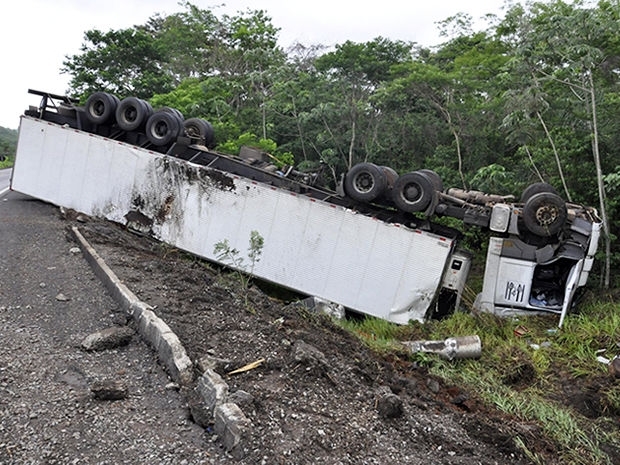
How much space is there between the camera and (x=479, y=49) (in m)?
19.3

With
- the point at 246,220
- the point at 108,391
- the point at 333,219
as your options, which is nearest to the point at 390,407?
the point at 108,391

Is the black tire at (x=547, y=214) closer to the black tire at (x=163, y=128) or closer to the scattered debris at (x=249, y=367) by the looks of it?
the scattered debris at (x=249, y=367)

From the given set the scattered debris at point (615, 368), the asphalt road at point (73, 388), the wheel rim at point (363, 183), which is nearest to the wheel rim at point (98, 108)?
the asphalt road at point (73, 388)

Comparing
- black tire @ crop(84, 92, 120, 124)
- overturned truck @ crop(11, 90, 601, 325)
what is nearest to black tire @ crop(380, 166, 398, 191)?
overturned truck @ crop(11, 90, 601, 325)

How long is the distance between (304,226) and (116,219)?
3.93 metres

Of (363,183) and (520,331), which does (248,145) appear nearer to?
(363,183)

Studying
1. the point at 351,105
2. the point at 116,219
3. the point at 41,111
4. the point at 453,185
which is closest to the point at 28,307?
the point at 116,219

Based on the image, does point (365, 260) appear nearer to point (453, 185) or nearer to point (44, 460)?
point (44, 460)

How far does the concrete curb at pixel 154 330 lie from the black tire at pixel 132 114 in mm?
4686

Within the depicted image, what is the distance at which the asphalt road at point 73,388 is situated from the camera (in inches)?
113

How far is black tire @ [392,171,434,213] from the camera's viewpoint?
8078mm

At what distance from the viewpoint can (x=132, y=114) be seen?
33.8 feet

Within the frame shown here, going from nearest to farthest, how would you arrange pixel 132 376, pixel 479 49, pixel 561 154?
1. pixel 132 376
2. pixel 561 154
3. pixel 479 49

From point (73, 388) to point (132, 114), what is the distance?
25.6 feet
